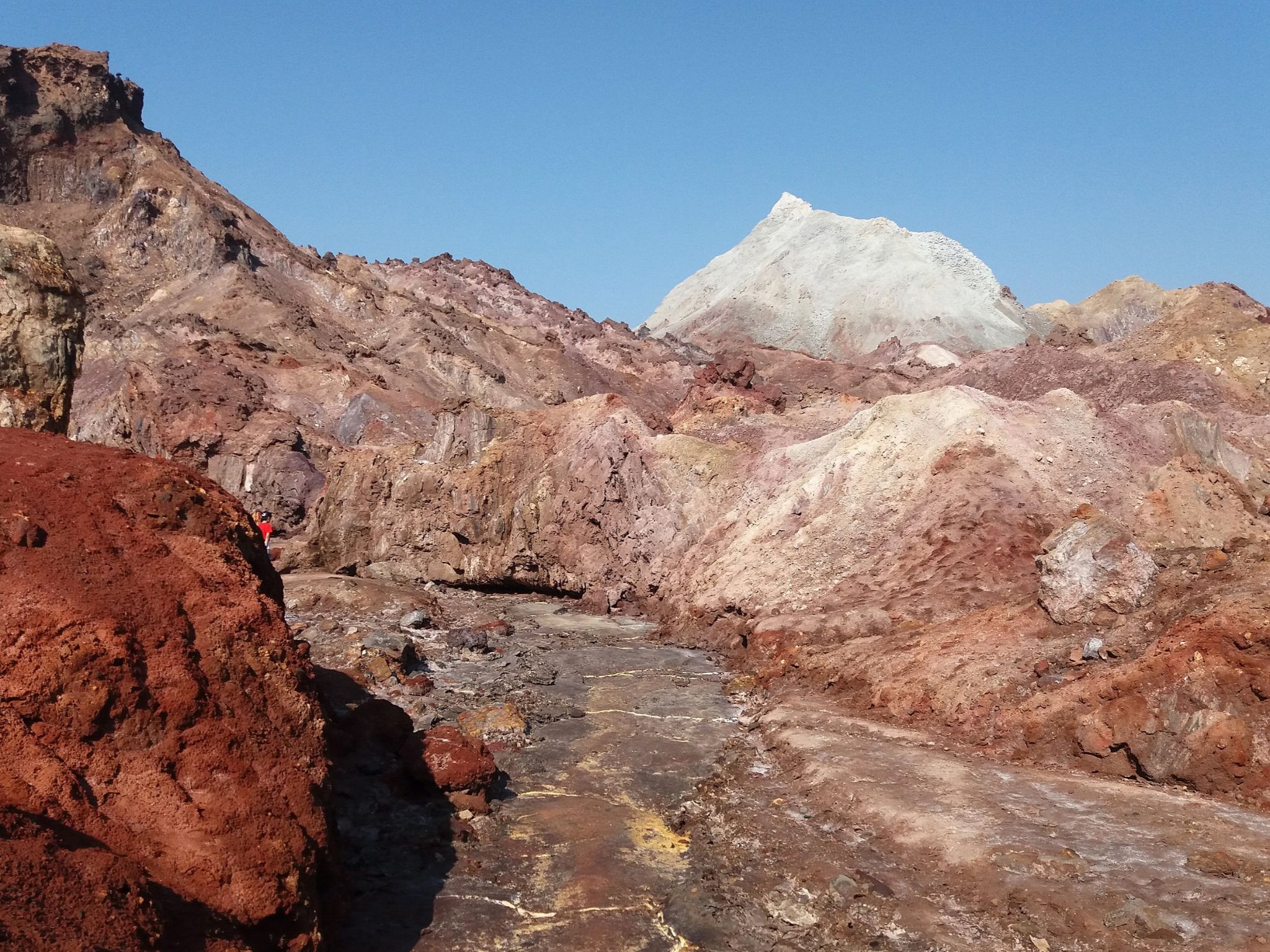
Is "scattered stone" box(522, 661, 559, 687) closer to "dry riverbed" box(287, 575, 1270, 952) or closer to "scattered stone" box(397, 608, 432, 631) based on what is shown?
"dry riverbed" box(287, 575, 1270, 952)

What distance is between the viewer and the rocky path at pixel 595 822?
7047 mm

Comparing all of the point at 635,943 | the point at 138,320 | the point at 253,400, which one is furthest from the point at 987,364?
the point at 138,320

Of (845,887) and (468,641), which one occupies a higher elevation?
(468,641)

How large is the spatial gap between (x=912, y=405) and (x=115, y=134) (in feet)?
186

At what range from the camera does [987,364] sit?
35281 mm

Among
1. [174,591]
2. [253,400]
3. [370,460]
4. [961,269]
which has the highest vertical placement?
[961,269]

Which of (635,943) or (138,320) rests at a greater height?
(138,320)

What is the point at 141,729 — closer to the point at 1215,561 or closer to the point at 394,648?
the point at 394,648

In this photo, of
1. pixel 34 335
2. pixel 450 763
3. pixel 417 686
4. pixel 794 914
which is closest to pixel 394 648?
pixel 417 686

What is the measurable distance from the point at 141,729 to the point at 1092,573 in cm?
1102

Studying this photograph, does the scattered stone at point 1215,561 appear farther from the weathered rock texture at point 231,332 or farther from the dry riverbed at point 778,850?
the weathered rock texture at point 231,332

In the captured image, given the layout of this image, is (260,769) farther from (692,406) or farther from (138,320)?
(138,320)

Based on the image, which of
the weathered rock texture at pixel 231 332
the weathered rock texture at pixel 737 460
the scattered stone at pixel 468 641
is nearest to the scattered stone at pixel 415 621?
the scattered stone at pixel 468 641

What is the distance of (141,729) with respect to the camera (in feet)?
18.5
